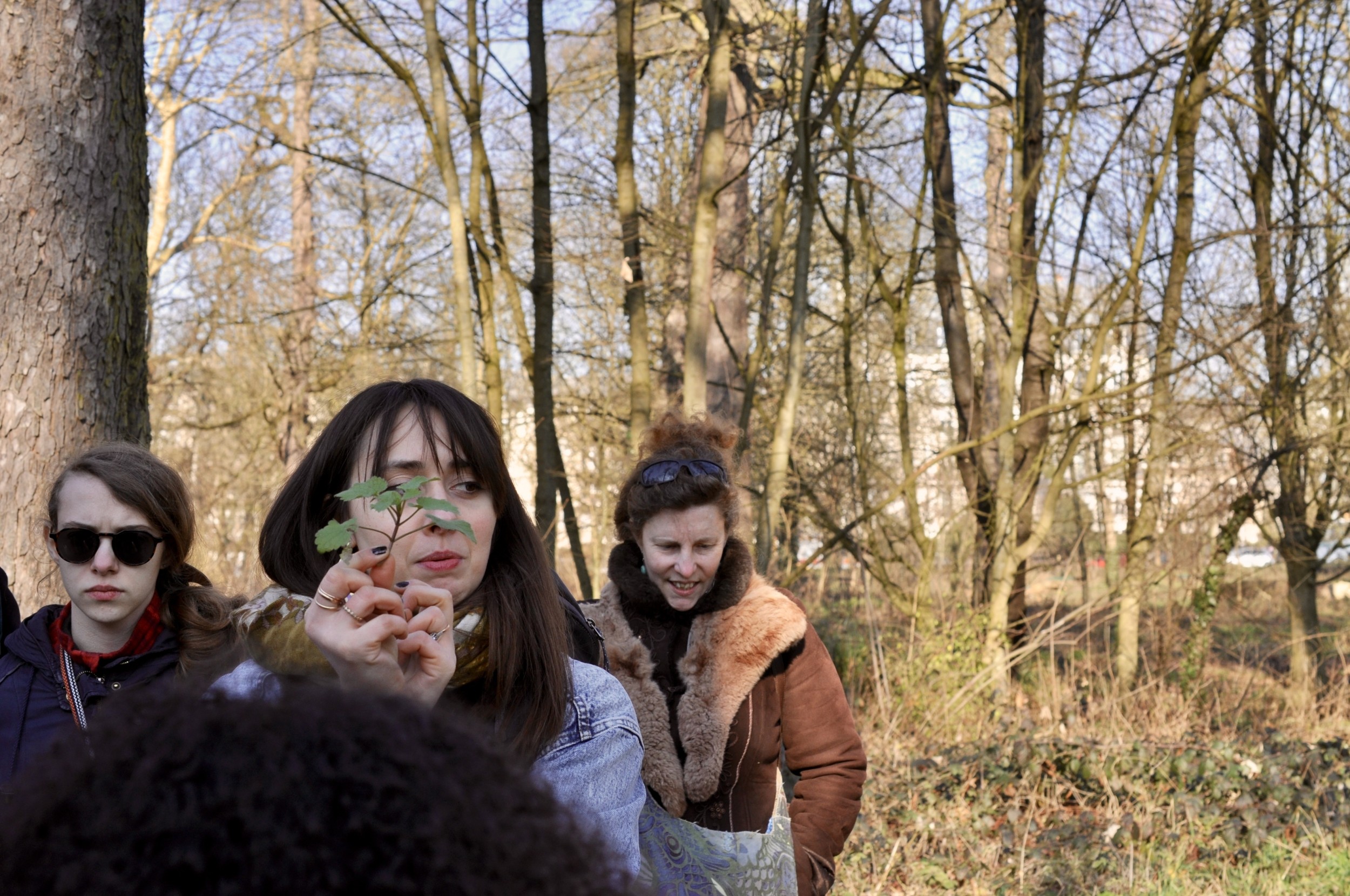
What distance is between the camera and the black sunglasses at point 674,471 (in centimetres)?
308

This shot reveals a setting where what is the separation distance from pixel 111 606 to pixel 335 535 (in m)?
1.52

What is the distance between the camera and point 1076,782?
5.98m

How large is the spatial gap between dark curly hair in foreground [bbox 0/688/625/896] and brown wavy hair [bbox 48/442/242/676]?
6.70 feet

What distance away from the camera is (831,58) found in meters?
8.91

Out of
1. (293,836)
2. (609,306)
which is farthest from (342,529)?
(609,306)

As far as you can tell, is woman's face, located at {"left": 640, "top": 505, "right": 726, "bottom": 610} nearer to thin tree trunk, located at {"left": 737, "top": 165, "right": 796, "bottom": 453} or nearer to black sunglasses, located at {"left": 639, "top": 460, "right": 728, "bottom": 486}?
black sunglasses, located at {"left": 639, "top": 460, "right": 728, "bottom": 486}

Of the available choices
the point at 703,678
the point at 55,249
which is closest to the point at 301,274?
the point at 55,249

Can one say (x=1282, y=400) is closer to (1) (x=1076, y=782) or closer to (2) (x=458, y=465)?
(1) (x=1076, y=782)

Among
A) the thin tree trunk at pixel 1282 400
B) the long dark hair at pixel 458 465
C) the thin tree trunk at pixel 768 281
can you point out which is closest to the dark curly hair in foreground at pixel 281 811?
the long dark hair at pixel 458 465

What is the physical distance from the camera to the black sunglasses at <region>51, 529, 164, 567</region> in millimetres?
2555

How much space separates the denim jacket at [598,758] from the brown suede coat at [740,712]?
1211 millimetres

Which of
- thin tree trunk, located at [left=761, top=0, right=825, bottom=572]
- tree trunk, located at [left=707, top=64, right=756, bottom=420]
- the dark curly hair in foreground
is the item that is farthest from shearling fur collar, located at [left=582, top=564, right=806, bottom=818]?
tree trunk, located at [left=707, top=64, right=756, bottom=420]

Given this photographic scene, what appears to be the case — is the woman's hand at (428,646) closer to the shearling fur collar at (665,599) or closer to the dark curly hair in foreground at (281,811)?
the dark curly hair in foreground at (281,811)

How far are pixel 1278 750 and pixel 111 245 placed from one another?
6.38 m
